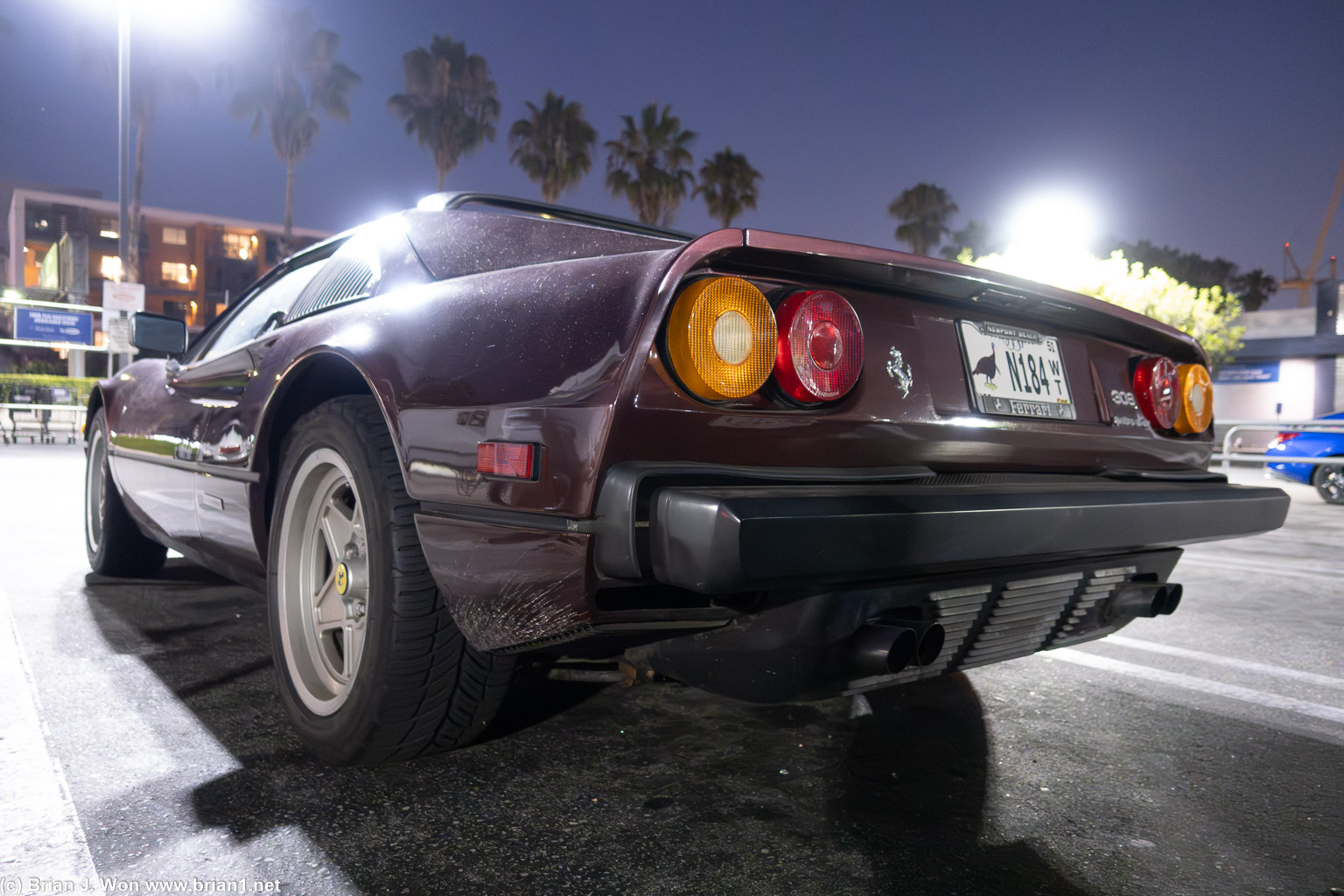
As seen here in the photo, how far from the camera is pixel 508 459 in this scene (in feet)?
5.35

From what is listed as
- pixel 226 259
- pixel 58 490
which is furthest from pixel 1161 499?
pixel 226 259

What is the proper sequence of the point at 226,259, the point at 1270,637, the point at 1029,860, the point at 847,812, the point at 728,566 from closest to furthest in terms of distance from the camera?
the point at 728,566 < the point at 1029,860 < the point at 847,812 < the point at 1270,637 < the point at 226,259

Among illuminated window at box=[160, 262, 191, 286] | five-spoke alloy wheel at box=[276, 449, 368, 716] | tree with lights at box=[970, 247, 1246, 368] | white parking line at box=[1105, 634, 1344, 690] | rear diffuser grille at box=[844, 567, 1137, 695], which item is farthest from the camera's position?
illuminated window at box=[160, 262, 191, 286]

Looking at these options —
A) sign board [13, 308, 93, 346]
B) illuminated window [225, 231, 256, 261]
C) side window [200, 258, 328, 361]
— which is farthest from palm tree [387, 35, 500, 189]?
side window [200, 258, 328, 361]

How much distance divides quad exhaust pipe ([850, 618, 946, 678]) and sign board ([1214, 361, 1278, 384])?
1580 inches

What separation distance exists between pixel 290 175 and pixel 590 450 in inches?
1521

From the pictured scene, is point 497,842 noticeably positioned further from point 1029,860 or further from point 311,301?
point 311,301

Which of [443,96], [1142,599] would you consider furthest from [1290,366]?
[1142,599]

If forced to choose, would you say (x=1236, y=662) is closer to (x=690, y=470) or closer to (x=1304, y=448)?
(x=690, y=470)

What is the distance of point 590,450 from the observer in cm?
150

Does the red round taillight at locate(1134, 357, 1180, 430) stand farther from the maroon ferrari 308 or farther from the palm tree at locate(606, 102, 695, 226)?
the palm tree at locate(606, 102, 695, 226)

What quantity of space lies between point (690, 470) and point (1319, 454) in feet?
37.1

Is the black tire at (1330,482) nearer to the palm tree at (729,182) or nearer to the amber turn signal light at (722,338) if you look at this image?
the amber turn signal light at (722,338)

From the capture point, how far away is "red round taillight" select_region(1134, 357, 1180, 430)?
2.45 metres
